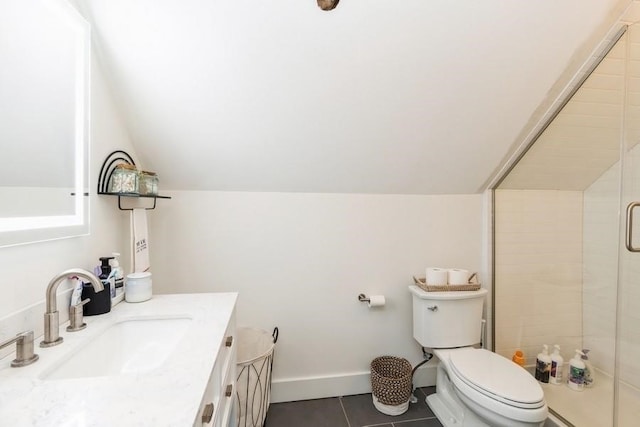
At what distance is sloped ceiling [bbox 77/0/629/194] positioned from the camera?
47.7 inches

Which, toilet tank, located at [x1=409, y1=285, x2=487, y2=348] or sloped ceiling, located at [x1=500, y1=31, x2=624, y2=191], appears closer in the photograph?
sloped ceiling, located at [x1=500, y1=31, x2=624, y2=191]

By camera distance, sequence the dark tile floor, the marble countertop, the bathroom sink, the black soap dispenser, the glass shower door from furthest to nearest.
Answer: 1. the dark tile floor
2. the glass shower door
3. the black soap dispenser
4. the bathroom sink
5. the marble countertop

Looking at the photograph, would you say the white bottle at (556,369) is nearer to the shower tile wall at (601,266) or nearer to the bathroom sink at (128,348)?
the shower tile wall at (601,266)

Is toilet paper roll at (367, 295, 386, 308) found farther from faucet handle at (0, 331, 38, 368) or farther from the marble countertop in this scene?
faucet handle at (0, 331, 38, 368)

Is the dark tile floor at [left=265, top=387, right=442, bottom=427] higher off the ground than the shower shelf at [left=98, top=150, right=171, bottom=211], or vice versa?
the shower shelf at [left=98, top=150, right=171, bottom=211]

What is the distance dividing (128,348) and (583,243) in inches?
102

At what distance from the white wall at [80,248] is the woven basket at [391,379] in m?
1.56

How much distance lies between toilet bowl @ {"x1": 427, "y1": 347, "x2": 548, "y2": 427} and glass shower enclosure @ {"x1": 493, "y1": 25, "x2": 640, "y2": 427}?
0.53m

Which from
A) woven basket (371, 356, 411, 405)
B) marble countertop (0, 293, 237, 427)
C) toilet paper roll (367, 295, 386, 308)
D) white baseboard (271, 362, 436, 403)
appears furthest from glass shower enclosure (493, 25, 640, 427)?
marble countertop (0, 293, 237, 427)

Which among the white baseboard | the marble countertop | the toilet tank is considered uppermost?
the marble countertop

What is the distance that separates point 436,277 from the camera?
1880 mm

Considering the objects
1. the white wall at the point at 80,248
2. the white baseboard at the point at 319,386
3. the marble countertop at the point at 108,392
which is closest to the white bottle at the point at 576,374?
the white baseboard at the point at 319,386

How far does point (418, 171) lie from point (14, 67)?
70.2 inches

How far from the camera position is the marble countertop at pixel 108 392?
58 centimetres
